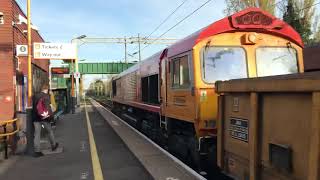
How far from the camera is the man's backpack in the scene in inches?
483

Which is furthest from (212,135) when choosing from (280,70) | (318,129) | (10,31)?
(10,31)

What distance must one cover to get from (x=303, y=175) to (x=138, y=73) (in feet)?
48.2

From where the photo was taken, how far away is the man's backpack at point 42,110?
12273 millimetres

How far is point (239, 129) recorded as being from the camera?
20.4 ft

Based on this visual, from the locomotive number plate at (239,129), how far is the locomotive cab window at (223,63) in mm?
2685

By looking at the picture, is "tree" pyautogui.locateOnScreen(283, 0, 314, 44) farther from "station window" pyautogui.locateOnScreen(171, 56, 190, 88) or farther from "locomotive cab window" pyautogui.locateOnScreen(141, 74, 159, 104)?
"station window" pyautogui.locateOnScreen(171, 56, 190, 88)

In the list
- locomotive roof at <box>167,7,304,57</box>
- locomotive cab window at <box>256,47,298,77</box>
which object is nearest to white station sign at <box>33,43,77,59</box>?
locomotive roof at <box>167,7,304,57</box>

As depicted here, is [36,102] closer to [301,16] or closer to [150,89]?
[150,89]

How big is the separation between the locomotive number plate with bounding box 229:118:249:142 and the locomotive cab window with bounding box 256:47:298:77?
301 cm

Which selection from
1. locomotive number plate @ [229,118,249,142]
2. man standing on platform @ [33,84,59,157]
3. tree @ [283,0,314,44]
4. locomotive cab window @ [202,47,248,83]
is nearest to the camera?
locomotive number plate @ [229,118,249,142]

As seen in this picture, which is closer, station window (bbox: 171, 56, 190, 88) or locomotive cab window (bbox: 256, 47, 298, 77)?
locomotive cab window (bbox: 256, 47, 298, 77)

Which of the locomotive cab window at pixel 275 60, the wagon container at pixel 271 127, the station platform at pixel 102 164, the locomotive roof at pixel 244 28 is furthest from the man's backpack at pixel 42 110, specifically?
the wagon container at pixel 271 127

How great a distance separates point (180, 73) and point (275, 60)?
1923mm

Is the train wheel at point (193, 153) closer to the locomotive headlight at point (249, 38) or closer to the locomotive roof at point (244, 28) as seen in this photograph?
the locomotive roof at point (244, 28)
